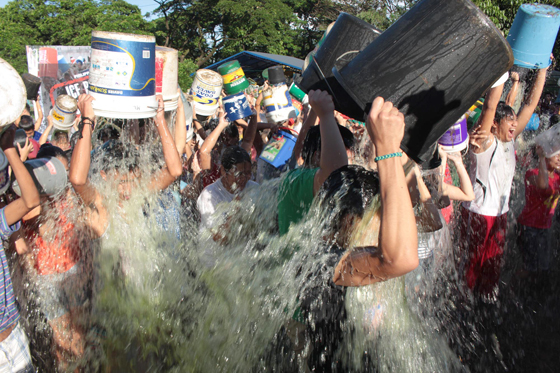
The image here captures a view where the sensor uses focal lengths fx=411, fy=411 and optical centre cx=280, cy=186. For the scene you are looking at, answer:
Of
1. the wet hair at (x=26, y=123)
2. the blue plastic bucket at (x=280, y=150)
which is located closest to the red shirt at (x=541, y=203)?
the blue plastic bucket at (x=280, y=150)

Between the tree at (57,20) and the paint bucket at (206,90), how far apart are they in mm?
23129

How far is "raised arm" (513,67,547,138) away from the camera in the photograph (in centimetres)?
410

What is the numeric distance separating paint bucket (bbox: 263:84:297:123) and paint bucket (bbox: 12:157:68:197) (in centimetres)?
248

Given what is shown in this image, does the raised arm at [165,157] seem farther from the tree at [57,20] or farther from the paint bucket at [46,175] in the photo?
the tree at [57,20]

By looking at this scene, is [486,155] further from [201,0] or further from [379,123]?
[201,0]

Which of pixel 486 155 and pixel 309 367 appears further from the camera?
pixel 486 155

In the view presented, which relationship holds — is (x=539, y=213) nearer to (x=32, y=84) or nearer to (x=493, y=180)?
(x=493, y=180)

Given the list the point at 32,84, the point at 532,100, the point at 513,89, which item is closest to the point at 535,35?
the point at 532,100

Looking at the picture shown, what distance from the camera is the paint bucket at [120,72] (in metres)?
→ 2.41

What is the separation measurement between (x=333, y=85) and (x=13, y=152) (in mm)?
1789

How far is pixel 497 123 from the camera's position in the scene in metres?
3.94

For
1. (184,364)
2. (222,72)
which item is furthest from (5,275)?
(222,72)

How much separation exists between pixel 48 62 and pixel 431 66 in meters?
13.6

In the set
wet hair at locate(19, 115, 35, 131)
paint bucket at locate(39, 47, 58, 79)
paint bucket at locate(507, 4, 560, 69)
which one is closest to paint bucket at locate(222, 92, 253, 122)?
paint bucket at locate(507, 4, 560, 69)
